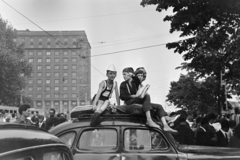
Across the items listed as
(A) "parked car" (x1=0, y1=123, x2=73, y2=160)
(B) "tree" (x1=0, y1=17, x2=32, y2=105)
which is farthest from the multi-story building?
(A) "parked car" (x1=0, y1=123, x2=73, y2=160)

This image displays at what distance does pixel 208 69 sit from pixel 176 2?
3.54 metres

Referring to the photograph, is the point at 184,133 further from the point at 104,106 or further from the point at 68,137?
the point at 68,137

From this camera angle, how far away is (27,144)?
6.98 feet

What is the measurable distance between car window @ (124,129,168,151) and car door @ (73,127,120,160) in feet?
0.50

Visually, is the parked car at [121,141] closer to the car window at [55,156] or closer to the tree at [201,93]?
the car window at [55,156]

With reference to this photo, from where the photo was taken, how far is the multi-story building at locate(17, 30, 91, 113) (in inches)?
4847

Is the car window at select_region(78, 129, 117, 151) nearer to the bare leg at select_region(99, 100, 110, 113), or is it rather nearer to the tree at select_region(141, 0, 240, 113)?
the bare leg at select_region(99, 100, 110, 113)

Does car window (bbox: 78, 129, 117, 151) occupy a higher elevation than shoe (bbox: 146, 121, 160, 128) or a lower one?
lower

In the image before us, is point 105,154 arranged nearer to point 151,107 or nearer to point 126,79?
point 151,107

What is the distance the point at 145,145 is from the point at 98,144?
2.25 ft

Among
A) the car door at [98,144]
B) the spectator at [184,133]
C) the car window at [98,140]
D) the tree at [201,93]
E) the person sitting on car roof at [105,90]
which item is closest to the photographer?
the car door at [98,144]

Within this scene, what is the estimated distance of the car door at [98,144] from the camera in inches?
180

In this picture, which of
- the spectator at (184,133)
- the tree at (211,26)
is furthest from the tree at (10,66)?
the spectator at (184,133)

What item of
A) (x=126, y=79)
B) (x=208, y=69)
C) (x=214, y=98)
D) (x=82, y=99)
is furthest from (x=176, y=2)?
(x=82, y=99)
